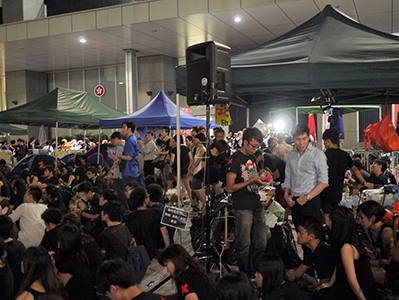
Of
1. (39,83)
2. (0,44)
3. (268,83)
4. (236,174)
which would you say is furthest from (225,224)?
(39,83)

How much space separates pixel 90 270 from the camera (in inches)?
153

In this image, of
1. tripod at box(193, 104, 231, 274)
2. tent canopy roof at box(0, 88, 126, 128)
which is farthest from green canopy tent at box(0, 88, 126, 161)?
tripod at box(193, 104, 231, 274)

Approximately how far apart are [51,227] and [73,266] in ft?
3.74

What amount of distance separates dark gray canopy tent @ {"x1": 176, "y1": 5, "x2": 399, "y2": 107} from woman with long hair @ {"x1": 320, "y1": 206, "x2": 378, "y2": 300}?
5.30 ft

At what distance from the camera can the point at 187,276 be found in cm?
318

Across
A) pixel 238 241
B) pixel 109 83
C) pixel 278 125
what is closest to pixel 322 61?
pixel 238 241

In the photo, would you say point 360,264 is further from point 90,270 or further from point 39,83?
point 39,83

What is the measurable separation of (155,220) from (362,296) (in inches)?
98.2

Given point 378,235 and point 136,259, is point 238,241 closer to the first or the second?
point 136,259

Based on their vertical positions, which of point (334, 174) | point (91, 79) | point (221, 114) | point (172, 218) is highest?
point (91, 79)

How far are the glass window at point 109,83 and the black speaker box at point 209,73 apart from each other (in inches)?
680

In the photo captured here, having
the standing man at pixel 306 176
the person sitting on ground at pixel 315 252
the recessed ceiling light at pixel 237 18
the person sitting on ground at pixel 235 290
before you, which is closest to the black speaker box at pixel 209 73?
the standing man at pixel 306 176

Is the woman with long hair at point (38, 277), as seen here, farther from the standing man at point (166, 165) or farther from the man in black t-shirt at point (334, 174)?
the standing man at point (166, 165)

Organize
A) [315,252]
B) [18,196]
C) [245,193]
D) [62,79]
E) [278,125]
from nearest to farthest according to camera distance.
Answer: [315,252] < [245,193] < [18,196] < [278,125] < [62,79]
